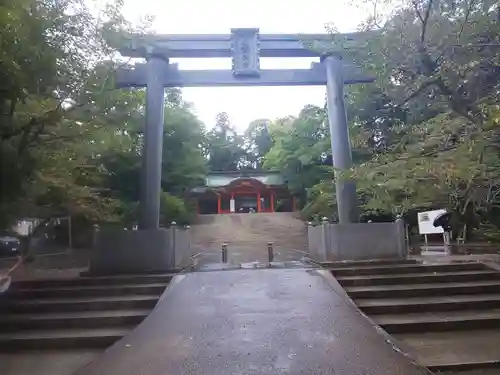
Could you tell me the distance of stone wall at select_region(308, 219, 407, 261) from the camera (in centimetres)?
1002

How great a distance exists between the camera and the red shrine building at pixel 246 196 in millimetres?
34281

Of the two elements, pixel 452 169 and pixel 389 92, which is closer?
pixel 452 169

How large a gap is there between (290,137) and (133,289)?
18.4m

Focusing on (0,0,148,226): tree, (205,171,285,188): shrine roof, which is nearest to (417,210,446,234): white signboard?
(0,0,148,226): tree

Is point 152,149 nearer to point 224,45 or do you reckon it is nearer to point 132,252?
point 132,252

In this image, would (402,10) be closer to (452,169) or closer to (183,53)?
(452,169)

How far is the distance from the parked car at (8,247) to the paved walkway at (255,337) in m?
9.94

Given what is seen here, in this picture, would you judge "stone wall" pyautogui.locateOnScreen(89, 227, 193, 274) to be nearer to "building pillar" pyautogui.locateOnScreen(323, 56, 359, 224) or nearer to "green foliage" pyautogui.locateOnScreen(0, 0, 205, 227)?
"green foliage" pyautogui.locateOnScreen(0, 0, 205, 227)

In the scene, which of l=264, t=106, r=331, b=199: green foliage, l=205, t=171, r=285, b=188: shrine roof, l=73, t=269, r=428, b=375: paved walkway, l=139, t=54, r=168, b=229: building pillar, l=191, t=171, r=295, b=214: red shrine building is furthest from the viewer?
l=205, t=171, r=285, b=188: shrine roof

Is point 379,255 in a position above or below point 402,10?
below

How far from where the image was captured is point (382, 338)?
5.20 metres

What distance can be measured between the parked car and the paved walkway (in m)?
9.94

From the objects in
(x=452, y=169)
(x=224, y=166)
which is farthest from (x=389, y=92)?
(x=224, y=166)

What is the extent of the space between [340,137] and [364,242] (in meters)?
2.81
